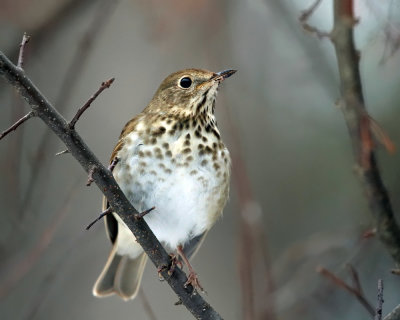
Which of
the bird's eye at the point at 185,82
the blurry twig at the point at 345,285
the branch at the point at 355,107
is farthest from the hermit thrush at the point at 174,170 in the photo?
the branch at the point at 355,107

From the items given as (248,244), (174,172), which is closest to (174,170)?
(174,172)

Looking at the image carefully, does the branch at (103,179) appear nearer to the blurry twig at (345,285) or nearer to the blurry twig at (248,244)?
the blurry twig at (248,244)

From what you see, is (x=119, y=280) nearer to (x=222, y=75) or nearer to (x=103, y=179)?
(x=222, y=75)

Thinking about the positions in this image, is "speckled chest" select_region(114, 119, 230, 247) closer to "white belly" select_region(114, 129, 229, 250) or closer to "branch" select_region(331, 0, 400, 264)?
"white belly" select_region(114, 129, 229, 250)

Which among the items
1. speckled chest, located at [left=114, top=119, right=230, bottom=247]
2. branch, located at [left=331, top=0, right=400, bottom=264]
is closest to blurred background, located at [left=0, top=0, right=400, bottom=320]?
speckled chest, located at [left=114, top=119, right=230, bottom=247]


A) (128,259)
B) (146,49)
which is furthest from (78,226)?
(146,49)

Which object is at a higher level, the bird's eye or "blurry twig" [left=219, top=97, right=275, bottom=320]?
the bird's eye

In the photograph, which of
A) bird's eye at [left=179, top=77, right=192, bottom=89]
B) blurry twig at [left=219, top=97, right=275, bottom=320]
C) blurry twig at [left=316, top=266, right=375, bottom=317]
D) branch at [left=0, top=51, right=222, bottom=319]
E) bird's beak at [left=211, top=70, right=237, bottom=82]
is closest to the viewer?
branch at [left=0, top=51, right=222, bottom=319]
